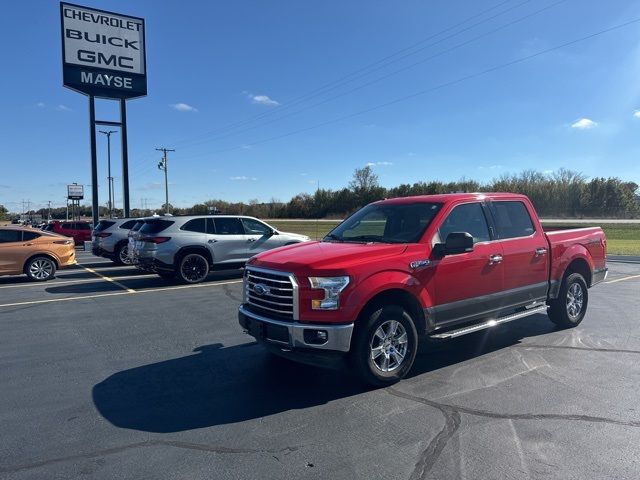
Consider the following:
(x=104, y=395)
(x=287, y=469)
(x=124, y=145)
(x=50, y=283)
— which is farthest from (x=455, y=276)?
(x=124, y=145)

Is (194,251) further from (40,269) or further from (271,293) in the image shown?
(271,293)

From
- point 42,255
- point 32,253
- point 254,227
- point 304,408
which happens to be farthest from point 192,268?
point 304,408

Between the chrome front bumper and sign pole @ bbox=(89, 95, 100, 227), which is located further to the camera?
sign pole @ bbox=(89, 95, 100, 227)

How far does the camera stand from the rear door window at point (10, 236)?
13477 millimetres

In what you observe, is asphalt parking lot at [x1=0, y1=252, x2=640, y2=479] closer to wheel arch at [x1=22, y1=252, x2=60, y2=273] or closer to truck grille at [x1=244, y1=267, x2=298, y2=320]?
truck grille at [x1=244, y1=267, x2=298, y2=320]

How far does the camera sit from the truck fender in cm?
466

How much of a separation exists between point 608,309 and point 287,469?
302 inches

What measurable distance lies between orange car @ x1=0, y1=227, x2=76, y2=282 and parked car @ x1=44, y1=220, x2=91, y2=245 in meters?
13.6

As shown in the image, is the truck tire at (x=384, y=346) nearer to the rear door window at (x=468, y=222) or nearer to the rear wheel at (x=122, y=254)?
the rear door window at (x=468, y=222)

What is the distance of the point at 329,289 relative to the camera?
4.62 metres

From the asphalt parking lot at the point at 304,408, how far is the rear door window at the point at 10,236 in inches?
284

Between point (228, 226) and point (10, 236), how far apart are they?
20.2ft

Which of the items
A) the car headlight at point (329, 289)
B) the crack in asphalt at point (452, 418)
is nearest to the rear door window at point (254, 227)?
the car headlight at point (329, 289)

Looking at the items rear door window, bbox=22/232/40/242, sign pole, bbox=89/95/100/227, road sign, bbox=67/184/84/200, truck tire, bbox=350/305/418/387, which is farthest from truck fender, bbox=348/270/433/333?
road sign, bbox=67/184/84/200
